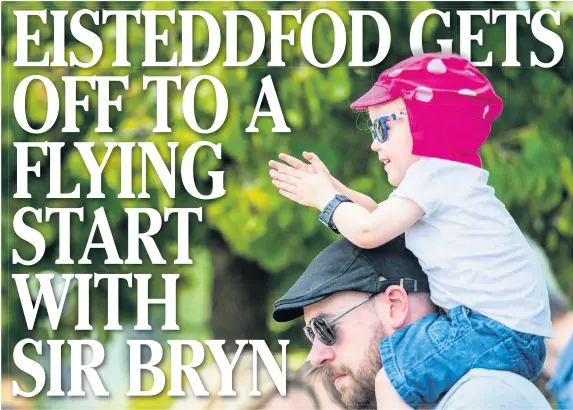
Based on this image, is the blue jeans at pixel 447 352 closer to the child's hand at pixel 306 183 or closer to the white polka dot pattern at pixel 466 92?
the child's hand at pixel 306 183

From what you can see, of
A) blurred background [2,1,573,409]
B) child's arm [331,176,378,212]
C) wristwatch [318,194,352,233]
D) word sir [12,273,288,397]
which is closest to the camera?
wristwatch [318,194,352,233]

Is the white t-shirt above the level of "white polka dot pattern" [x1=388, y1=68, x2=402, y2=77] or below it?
below

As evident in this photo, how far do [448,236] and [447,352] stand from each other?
0.34 m

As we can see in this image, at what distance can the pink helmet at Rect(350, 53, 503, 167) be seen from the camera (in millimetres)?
3035

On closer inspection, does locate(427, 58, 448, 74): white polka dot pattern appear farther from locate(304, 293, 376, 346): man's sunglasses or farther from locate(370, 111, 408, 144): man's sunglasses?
locate(304, 293, 376, 346): man's sunglasses

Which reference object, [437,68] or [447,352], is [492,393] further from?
[437,68]

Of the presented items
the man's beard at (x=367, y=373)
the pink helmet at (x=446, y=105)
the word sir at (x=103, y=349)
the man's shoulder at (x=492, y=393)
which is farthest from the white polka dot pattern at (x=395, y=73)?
the word sir at (x=103, y=349)

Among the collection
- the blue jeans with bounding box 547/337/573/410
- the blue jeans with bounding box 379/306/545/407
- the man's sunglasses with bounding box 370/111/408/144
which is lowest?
the blue jeans with bounding box 547/337/573/410

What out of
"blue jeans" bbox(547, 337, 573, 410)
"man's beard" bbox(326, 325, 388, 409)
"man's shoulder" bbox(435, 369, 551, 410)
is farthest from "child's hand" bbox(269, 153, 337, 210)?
"blue jeans" bbox(547, 337, 573, 410)

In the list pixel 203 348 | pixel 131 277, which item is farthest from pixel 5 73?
pixel 203 348

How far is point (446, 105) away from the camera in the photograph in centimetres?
302

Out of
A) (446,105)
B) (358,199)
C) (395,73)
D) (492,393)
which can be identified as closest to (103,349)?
(358,199)

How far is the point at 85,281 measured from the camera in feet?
20.3

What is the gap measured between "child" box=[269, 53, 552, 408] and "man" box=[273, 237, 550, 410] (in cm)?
5
